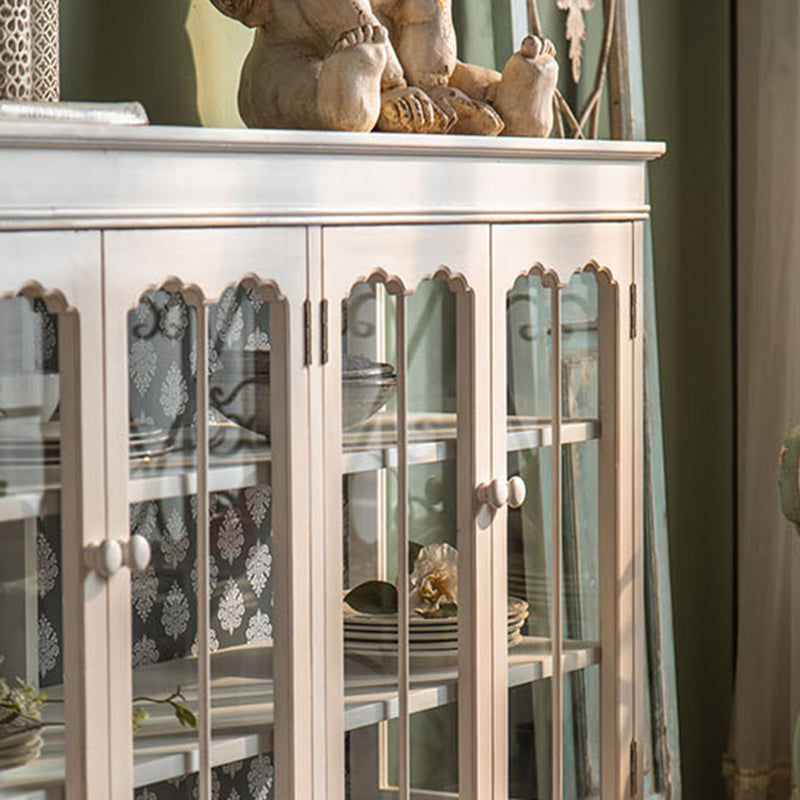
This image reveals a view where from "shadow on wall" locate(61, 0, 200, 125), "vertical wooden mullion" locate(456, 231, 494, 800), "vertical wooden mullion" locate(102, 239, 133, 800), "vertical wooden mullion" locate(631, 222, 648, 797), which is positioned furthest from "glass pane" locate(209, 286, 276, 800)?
"vertical wooden mullion" locate(631, 222, 648, 797)

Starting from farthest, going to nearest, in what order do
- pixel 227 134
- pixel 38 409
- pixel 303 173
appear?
pixel 303 173 → pixel 227 134 → pixel 38 409

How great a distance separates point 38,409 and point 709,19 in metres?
2.20

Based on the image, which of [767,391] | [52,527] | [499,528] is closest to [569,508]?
[499,528]

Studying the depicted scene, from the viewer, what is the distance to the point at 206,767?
1.52 metres

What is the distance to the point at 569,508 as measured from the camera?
6.53 feet

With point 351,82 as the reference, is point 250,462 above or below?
below

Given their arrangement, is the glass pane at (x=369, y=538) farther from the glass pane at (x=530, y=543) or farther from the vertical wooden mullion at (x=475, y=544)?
the glass pane at (x=530, y=543)

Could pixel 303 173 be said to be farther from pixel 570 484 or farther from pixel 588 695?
pixel 588 695

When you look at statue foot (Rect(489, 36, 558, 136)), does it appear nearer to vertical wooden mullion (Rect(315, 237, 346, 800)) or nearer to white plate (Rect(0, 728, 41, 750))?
vertical wooden mullion (Rect(315, 237, 346, 800))

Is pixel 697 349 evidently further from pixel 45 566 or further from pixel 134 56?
pixel 45 566

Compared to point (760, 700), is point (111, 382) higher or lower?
higher

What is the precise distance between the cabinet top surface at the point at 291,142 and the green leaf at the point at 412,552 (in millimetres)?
467

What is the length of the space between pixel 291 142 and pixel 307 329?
201 mm

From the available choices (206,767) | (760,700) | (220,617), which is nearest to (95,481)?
(220,617)
